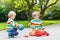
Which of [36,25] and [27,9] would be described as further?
[27,9]

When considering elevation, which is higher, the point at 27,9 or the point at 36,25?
the point at 36,25

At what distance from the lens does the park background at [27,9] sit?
20.9 metres

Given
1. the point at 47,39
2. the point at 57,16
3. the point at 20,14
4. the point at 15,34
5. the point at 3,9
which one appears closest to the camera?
the point at 47,39

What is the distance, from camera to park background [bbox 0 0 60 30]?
68.6 feet

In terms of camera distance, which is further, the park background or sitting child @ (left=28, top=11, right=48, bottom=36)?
the park background

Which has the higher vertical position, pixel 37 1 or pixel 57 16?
pixel 37 1

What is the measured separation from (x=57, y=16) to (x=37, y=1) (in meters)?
17.4

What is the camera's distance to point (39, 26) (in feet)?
35.6

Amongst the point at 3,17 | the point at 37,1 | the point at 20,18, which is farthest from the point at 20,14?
the point at 37,1

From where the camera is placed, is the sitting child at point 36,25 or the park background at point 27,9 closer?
the sitting child at point 36,25

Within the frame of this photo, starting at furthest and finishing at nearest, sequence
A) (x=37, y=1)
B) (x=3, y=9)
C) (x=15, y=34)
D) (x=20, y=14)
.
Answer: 1. (x=20, y=14)
2. (x=3, y=9)
3. (x=37, y=1)
4. (x=15, y=34)

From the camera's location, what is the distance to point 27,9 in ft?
73.1

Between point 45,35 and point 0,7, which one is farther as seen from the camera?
point 0,7

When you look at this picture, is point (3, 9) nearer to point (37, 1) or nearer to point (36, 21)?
point (37, 1)
